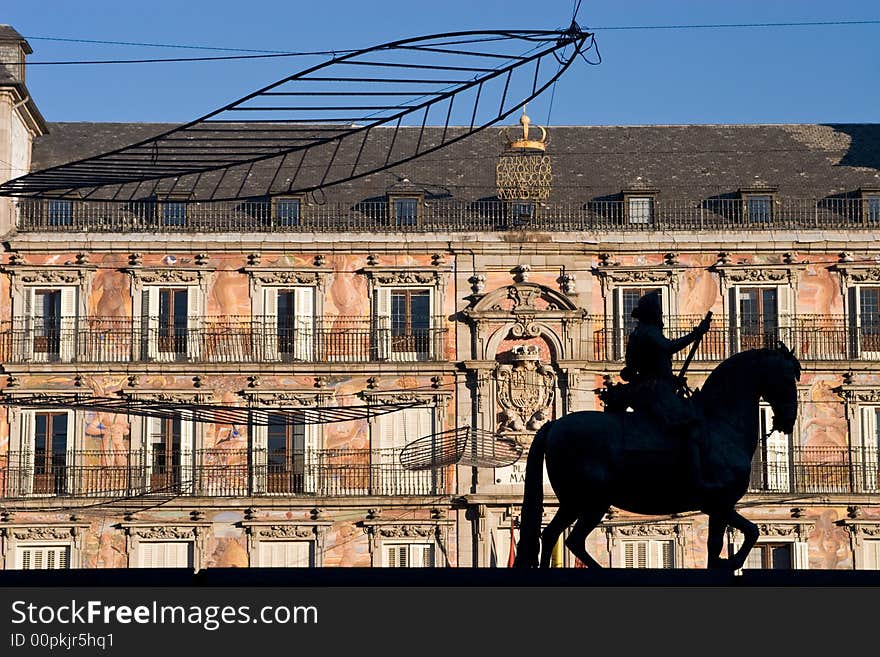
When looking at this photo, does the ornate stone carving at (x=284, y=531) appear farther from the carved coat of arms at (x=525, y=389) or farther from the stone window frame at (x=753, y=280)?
the stone window frame at (x=753, y=280)

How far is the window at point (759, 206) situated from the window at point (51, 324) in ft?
58.8

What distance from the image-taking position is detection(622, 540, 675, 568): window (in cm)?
4775

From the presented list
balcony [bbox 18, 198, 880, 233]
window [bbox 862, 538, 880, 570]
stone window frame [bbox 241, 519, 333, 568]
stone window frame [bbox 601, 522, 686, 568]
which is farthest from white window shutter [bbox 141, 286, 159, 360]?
window [bbox 862, 538, 880, 570]

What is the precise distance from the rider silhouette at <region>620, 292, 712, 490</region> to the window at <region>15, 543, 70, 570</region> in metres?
30.1

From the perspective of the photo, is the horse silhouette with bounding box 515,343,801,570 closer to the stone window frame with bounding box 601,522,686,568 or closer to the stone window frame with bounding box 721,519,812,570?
the stone window frame with bounding box 601,522,686,568

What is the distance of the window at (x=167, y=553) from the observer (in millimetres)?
47875

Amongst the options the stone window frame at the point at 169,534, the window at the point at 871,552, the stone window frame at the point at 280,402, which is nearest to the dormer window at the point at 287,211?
the stone window frame at the point at 280,402

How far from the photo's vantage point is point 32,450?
159 feet

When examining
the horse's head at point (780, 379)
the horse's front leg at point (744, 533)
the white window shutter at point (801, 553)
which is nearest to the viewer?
the horse's front leg at point (744, 533)

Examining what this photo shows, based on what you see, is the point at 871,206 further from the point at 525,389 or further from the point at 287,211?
the point at 287,211

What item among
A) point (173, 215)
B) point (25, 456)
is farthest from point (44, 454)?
point (173, 215)

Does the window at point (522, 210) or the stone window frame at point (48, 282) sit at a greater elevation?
the window at point (522, 210)

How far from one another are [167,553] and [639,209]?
15.3 metres
